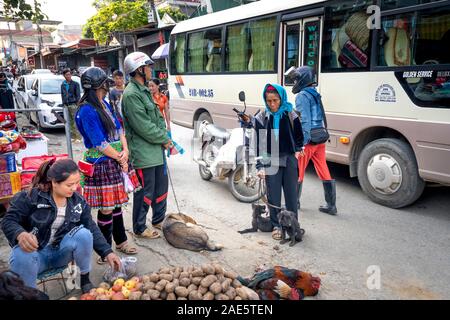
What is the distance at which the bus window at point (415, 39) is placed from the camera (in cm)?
421

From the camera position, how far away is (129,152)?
146 inches

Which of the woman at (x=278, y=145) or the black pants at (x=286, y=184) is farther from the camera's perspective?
the black pants at (x=286, y=184)

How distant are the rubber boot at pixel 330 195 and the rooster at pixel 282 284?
187cm

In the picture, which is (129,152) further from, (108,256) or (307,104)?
(307,104)

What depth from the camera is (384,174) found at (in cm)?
483

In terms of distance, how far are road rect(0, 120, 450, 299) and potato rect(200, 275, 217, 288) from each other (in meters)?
0.78

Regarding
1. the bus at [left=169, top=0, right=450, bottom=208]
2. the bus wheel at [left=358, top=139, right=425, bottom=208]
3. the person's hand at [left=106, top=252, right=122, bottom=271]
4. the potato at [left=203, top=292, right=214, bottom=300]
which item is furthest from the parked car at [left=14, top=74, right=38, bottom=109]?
the potato at [left=203, top=292, right=214, bottom=300]

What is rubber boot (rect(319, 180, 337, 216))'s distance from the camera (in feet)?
15.1

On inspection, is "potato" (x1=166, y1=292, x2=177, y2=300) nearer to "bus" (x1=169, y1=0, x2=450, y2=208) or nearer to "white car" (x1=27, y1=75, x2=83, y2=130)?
"bus" (x1=169, y1=0, x2=450, y2=208)

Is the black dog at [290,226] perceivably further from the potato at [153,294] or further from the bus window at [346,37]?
the bus window at [346,37]

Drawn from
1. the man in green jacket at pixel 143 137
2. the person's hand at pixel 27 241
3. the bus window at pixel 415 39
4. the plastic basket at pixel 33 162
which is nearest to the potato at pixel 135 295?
the person's hand at pixel 27 241

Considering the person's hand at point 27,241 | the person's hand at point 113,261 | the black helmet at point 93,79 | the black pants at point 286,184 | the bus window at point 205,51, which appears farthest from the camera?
the bus window at point 205,51

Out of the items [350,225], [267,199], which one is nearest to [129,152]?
[267,199]

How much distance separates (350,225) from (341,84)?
6.72 feet
